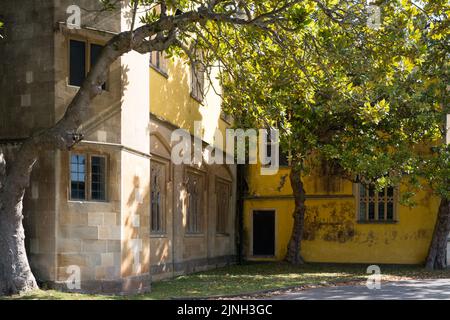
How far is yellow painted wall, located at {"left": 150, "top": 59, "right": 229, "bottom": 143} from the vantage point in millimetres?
19000

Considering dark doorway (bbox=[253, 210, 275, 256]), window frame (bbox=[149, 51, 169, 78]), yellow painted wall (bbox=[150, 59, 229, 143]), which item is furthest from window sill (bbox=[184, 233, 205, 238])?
dark doorway (bbox=[253, 210, 275, 256])

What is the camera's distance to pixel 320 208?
28.5m

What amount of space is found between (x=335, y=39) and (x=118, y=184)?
18.7 ft

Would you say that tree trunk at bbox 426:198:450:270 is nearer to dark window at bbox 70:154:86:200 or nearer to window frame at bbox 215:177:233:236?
window frame at bbox 215:177:233:236

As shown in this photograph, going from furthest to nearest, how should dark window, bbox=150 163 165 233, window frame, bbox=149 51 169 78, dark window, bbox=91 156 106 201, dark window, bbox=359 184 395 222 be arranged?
dark window, bbox=359 184 395 222
dark window, bbox=150 163 165 233
window frame, bbox=149 51 169 78
dark window, bbox=91 156 106 201

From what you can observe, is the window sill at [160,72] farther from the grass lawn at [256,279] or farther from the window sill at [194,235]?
the grass lawn at [256,279]

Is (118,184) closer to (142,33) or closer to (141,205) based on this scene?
(141,205)

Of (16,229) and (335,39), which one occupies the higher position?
(335,39)

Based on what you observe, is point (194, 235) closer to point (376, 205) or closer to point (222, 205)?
point (222, 205)

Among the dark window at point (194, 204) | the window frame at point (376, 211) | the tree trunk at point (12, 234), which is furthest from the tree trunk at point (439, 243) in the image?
the tree trunk at point (12, 234)

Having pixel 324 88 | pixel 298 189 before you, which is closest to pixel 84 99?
pixel 324 88

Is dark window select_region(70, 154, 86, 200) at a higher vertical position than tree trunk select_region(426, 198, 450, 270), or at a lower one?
higher

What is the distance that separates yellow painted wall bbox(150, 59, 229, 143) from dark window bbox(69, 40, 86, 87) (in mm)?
3605

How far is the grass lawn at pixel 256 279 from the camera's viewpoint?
15.1m
